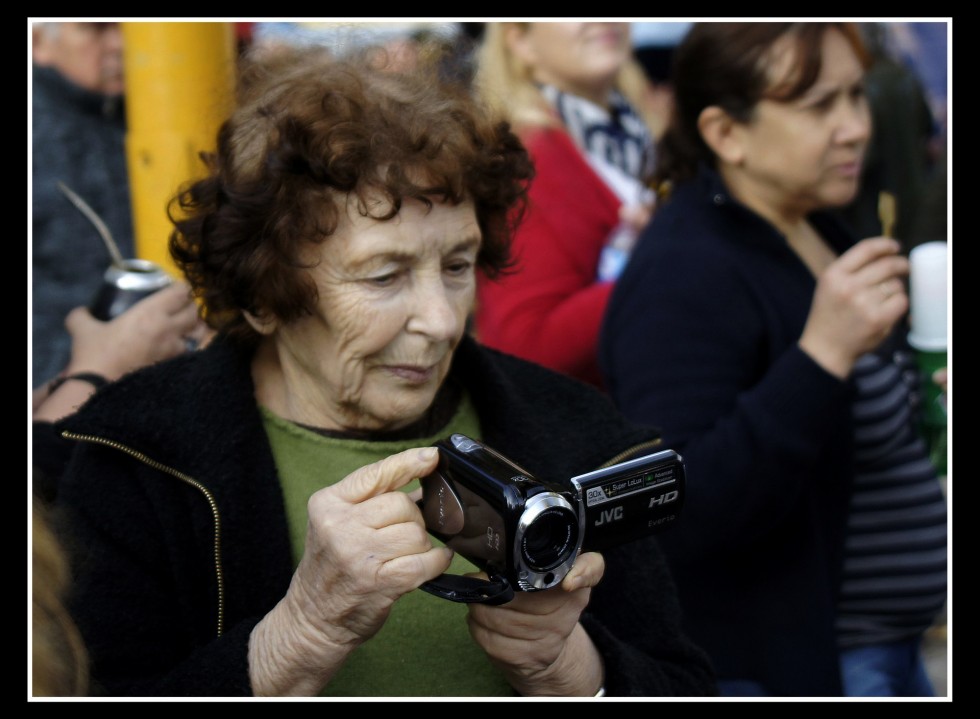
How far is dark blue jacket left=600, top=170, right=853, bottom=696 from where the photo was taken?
6.81ft

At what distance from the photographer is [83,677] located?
119 cm

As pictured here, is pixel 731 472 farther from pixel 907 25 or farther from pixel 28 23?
pixel 907 25

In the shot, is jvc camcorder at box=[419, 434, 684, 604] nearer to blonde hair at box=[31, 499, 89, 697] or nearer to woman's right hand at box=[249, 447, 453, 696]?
woman's right hand at box=[249, 447, 453, 696]

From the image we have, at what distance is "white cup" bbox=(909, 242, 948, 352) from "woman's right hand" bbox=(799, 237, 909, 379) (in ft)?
0.80

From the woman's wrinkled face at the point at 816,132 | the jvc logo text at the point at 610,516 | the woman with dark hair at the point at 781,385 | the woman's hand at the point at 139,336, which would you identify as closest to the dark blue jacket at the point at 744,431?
the woman with dark hair at the point at 781,385

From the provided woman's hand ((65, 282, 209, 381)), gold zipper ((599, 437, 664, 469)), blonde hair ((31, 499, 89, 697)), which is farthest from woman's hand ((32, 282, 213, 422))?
blonde hair ((31, 499, 89, 697))

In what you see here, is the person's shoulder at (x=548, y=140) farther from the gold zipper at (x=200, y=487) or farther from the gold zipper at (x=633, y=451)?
the gold zipper at (x=200, y=487)

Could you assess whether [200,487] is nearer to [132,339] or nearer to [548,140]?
[132,339]

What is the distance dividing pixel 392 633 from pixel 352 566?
11.7 inches

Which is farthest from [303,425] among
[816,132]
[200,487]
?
[816,132]

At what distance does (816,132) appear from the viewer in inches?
91.5

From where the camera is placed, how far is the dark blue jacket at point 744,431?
2.08 meters

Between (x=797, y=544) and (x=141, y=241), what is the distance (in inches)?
59.2

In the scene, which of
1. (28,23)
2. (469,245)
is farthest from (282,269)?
(28,23)
